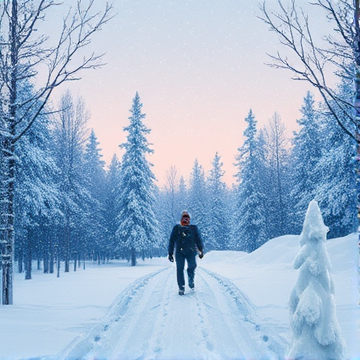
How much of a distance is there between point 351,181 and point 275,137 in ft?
50.7

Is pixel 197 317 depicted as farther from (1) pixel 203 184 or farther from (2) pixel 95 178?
(1) pixel 203 184

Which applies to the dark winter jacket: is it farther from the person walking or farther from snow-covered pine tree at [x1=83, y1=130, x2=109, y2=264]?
snow-covered pine tree at [x1=83, y1=130, x2=109, y2=264]

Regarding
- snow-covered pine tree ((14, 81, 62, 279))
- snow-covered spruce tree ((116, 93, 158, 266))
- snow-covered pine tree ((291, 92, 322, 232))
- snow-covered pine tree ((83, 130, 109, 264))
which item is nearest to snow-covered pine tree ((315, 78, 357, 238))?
snow-covered pine tree ((291, 92, 322, 232))

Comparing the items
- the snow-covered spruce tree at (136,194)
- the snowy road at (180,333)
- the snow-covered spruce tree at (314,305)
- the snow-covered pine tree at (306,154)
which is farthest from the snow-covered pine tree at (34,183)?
the snow-covered pine tree at (306,154)

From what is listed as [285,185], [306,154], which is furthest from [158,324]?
[285,185]

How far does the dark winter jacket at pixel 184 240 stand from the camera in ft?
29.3

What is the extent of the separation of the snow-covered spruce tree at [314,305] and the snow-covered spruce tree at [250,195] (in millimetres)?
32481

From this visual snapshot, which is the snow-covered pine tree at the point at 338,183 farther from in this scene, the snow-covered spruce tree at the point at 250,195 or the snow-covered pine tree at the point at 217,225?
the snow-covered pine tree at the point at 217,225

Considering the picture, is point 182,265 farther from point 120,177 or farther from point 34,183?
point 120,177

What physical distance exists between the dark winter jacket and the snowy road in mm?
1335

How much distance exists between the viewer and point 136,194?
1237 inches

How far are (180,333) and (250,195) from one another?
3273 centimetres

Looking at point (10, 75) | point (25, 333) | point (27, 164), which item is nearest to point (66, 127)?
point (27, 164)

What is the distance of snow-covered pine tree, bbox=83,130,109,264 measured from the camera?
3603 cm
